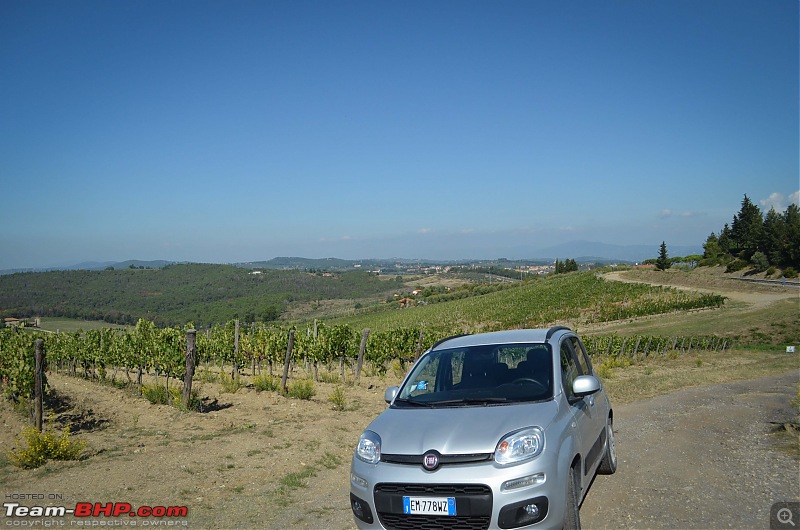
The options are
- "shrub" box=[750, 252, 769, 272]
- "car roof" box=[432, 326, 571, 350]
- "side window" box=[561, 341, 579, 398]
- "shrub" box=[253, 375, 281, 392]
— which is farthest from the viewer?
"shrub" box=[750, 252, 769, 272]

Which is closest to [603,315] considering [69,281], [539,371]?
[539,371]

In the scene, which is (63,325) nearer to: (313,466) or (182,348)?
(182,348)

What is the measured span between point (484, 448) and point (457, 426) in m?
0.34

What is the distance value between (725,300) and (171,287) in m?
102

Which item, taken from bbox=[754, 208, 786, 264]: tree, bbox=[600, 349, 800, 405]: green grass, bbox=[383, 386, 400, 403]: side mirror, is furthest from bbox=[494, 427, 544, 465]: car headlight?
bbox=[754, 208, 786, 264]: tree

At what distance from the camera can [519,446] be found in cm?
412

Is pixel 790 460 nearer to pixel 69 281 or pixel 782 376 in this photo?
pixel 782 376

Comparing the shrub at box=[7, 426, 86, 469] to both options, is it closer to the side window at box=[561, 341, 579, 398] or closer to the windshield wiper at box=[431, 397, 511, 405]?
the windshield wiper at box=[431, 397, 511, 405]

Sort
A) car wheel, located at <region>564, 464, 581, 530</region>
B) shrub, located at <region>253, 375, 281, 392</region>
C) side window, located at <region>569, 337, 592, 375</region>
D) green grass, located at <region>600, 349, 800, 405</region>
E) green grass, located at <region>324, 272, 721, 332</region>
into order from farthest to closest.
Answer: green grass, located at <region>324, 272, 721, 332</region> → green grass, located at <region>600, 349, 800, 405</region> → shrub, located at <region>253, 375, 281, 392</region> → side window, located at <region>569, 337, 592, 375</region> → car wheel, located at <region>564, 464, 581, 530</region>

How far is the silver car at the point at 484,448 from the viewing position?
398 cm

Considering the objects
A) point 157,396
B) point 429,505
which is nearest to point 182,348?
→ point 157,396
